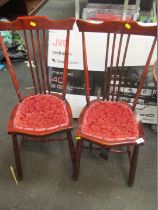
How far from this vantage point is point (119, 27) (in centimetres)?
125

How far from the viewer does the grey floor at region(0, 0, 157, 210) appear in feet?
4.56

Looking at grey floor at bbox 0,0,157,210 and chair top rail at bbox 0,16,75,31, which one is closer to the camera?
chair top rail at bbox 0,16,75,31

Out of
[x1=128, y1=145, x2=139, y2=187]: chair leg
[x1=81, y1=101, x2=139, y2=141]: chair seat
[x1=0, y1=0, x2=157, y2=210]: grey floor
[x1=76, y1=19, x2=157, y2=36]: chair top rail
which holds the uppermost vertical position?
[x1=76, y1=19, x2=157, y2=36]: chair top rail

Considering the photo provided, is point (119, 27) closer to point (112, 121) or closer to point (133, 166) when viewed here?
point (112, 121)

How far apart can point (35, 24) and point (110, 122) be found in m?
0.68

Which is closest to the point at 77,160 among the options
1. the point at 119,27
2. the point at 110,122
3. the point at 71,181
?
the point at 71,181

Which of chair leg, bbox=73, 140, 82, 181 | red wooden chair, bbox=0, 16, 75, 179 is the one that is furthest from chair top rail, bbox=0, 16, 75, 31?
chair leg, bbox=73, 140, 82, 181

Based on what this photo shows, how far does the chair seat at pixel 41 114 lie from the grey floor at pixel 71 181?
1.37ft

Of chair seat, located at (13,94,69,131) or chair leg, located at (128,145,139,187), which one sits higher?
chair seat, located at (13,94,69,131)

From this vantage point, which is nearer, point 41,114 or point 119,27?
point 119,27

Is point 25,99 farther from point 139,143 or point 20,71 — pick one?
point 20,71

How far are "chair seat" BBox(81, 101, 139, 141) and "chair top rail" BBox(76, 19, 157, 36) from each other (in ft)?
1.39

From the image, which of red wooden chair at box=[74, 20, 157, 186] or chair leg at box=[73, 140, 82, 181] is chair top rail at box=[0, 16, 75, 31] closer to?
red wooden chair at box=[74, 20, 157, 186]

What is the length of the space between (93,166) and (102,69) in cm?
66
